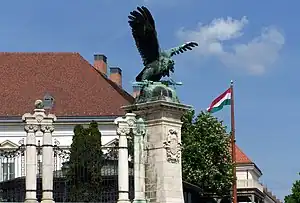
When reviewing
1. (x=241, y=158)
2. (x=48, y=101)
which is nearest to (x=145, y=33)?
(x=48, y=101)

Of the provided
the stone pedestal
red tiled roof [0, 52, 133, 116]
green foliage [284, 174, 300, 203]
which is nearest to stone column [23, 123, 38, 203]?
the stone pedestal

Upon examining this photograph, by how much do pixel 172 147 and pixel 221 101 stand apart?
475 inches

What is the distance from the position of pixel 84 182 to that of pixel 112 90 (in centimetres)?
3536

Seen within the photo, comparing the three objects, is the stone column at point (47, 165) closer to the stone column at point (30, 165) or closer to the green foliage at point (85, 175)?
the stone column at point (30, 165)

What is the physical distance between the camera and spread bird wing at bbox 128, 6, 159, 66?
1944 cm

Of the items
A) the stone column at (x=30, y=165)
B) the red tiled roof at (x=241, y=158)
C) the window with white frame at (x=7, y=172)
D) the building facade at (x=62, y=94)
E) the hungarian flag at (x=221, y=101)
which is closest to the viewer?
the stone column at (x=30, y=165)

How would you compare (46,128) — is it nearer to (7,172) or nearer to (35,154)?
(35,154)

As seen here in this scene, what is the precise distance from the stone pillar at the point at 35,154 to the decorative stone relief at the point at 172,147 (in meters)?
2.95

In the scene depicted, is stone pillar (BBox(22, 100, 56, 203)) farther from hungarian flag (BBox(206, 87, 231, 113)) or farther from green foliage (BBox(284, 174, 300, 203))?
green foliage (BBox(284, 174, 300, 203))

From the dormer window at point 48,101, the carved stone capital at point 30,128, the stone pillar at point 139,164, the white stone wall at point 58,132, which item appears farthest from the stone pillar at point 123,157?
the dormer window at point 48,101

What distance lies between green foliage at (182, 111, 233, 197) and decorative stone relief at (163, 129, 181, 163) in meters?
23.5

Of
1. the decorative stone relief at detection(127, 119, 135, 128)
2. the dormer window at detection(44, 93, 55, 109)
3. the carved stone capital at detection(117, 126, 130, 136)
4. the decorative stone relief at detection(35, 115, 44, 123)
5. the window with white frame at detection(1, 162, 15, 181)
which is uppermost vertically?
the dormer window at detection(44, 93, 55, 109)

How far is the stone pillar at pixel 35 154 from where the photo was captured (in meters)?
18.9

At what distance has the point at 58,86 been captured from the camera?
54.9m
